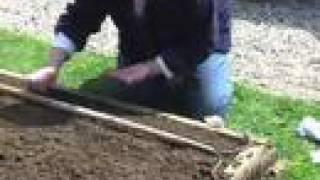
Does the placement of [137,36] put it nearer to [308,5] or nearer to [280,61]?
[280,61]

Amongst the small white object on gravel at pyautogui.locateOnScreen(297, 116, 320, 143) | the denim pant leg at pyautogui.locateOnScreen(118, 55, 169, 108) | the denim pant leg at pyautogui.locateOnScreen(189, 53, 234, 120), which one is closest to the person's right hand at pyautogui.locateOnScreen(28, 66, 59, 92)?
the denim pant leg at pyautogui.locateOnScreen(118, 55, 169, 108)

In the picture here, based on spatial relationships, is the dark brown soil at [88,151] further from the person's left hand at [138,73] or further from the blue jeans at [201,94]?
the blue jeans at [201,94]

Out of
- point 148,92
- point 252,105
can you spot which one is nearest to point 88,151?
point 148,92

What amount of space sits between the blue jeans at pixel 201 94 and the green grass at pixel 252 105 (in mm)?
331

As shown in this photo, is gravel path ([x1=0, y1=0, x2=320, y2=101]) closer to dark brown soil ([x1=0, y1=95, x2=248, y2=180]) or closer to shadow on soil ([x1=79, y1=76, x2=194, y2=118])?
shadow on soil ([x1=79, y1=76, x2=194, y2=118])

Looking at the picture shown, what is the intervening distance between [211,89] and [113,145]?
39.7 inches

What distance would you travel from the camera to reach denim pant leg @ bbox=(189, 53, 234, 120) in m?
4.07

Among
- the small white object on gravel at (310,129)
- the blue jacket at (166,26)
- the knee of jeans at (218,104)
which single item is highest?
the blue jacket at (166,26)

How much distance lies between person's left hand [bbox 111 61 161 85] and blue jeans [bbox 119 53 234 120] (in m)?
0.26

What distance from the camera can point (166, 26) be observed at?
3855mm

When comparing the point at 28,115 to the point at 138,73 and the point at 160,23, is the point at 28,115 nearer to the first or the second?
the point at 138,73

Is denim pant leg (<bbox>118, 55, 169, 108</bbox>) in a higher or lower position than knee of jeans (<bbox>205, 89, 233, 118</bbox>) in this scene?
higher

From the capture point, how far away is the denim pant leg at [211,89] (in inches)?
160

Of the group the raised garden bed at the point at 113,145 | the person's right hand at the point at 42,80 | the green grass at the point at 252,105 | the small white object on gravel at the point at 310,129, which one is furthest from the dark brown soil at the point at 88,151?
the small white object on gravel at the point at 310,129
